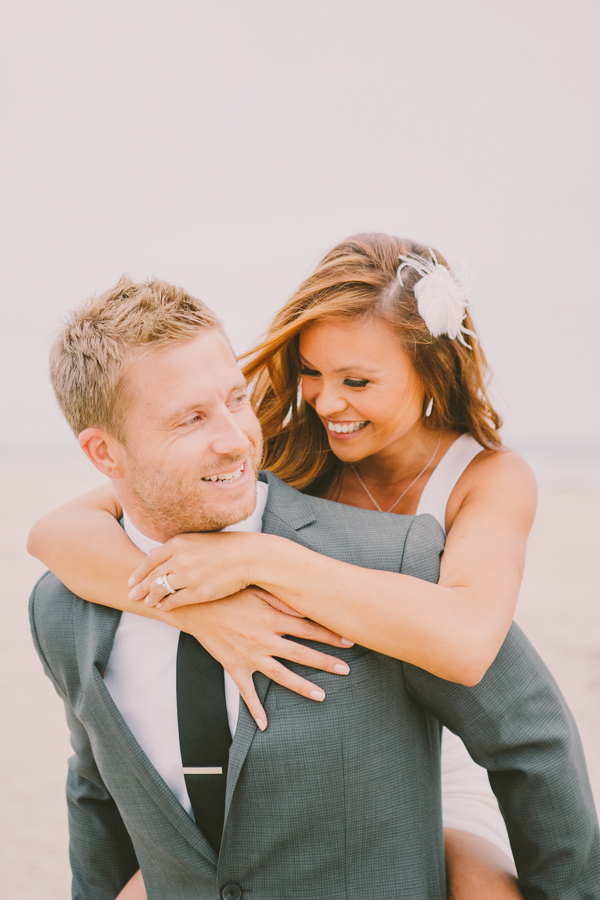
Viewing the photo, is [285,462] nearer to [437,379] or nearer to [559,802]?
[437,379]

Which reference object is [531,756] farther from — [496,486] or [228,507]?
[496,486]

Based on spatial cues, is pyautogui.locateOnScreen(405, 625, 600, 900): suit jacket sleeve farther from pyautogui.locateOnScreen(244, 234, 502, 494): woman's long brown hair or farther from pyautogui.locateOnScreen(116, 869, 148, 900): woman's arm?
pyautogui.locateOnScreen(244, 234, 502, 494): woman's long brown hair

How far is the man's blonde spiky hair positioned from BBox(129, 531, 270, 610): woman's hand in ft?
1.26

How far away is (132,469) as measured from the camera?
212 cm

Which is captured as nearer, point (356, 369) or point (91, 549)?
point (91, 549)

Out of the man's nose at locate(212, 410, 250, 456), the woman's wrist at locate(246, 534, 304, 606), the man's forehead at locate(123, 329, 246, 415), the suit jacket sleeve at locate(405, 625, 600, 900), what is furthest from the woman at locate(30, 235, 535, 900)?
the man's forehead at locate(123, 329, 246, 415)

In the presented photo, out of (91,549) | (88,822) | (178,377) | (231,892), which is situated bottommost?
(88,822)

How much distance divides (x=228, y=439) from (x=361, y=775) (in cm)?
91

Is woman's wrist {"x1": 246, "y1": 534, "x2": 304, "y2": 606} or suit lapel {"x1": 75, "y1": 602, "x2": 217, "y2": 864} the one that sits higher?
woman's wrist {"x1": 246, "y1": 534, "x2": 304, "y2": 606}

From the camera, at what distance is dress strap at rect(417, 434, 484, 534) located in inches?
121

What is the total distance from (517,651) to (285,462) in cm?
160

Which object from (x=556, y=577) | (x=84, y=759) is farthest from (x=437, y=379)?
(x=556, y=577)

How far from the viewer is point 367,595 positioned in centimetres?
191

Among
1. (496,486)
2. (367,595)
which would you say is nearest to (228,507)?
(367,595)
